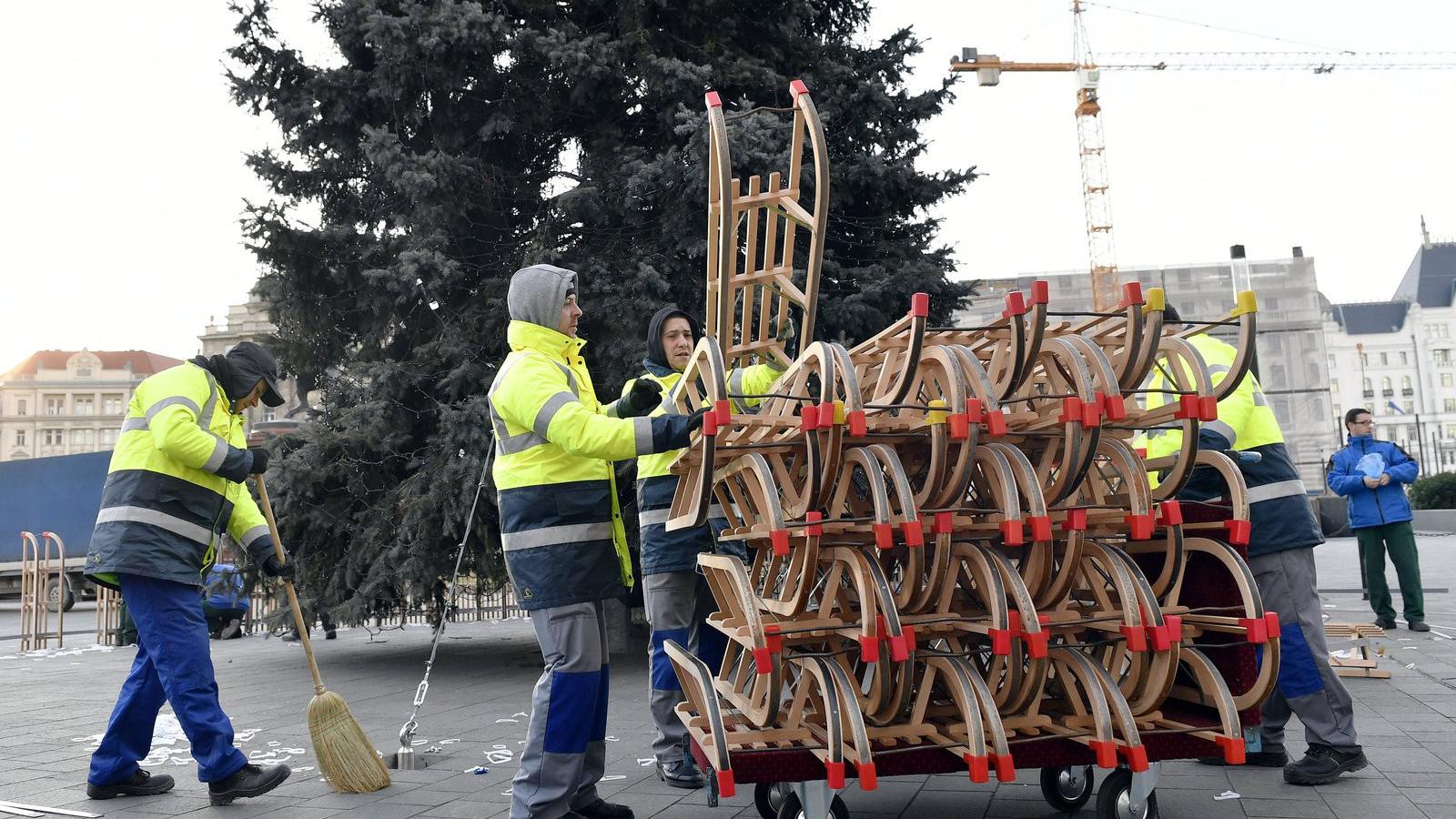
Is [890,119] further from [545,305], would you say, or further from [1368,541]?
[545,305]

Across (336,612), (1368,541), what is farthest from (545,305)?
(1368,541)

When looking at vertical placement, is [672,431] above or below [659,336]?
below

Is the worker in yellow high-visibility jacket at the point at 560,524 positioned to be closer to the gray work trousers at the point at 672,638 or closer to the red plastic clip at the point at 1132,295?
the gray work trousers at the point at 672,638

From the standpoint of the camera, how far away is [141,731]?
4625mm

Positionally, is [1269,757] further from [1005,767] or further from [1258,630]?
[1005,767]

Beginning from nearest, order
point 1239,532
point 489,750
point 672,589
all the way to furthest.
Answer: point 1239,532 → point 672,589 → point 489,750

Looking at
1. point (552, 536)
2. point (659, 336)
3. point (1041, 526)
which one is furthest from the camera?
point (659, 336)

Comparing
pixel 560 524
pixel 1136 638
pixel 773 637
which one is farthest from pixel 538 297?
pixel 1136 638

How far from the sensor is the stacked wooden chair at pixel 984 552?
10.2ft

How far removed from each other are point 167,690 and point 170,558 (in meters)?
0.57

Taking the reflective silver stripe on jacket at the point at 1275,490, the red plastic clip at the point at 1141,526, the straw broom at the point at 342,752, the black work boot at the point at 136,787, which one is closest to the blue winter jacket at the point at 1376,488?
the reflective silver stripe on jacket at the point at 1275,490

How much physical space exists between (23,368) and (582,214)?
409 ft

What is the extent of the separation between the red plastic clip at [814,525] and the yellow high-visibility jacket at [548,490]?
819 millimetres

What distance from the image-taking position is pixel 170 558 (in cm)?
454
